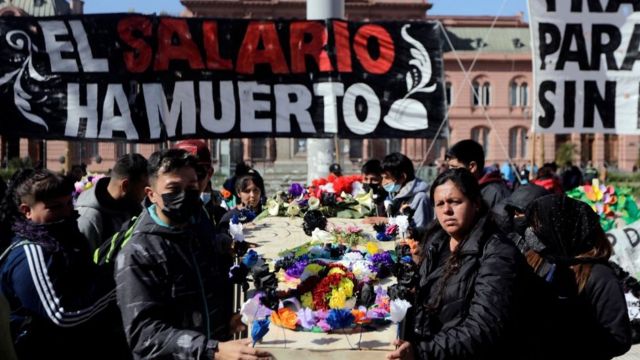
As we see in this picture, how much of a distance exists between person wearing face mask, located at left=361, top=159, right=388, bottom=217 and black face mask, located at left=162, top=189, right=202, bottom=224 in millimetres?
3417

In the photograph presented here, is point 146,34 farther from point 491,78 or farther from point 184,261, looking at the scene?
point 491,78

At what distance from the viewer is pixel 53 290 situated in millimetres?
2941

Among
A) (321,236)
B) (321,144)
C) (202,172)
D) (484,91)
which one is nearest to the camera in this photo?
(202,172)

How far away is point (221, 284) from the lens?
2.75 m

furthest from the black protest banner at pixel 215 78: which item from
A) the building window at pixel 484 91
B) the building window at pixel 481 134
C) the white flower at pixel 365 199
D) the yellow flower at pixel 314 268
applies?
the building window at pixel 481 134

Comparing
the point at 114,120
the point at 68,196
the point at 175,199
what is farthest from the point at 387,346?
the point at 114,120

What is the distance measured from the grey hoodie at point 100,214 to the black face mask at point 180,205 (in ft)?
4.65

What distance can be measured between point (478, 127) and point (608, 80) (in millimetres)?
52314

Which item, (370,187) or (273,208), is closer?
(273,208)

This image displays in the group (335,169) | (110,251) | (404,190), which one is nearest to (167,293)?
(110,251)

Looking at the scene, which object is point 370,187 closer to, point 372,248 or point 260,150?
point 372,248

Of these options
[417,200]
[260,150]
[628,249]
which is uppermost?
[260,150]

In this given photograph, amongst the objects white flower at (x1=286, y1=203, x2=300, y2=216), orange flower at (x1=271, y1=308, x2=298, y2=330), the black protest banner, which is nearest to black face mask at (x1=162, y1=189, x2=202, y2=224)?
orange flower at (x1=271, y1=308, x2=298, y2=330)

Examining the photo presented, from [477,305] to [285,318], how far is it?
769 mm
